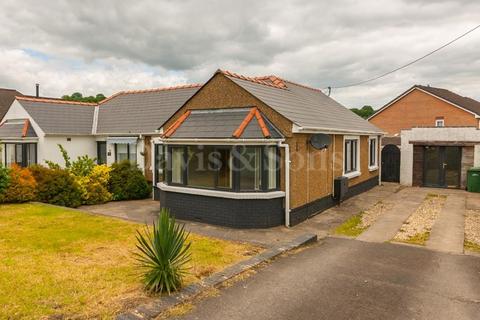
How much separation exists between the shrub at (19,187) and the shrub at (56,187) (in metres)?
0.27

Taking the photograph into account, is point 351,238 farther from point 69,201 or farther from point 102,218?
point 69,201

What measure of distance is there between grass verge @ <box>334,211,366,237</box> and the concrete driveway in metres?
2.04

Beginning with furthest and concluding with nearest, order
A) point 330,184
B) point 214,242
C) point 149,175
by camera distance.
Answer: point 149,175 → point 330,184 → point 214,242

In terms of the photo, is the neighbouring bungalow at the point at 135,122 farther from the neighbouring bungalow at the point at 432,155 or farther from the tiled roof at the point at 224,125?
the neighbouring bungalow at the point at 432,155

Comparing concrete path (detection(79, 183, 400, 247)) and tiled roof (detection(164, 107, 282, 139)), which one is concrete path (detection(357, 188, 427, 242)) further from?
tiled roof (detection(164, 107, 282, 139))

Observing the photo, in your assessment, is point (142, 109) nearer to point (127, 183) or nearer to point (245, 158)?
point (127, 183)

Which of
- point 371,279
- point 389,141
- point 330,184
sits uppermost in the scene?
point 389,141

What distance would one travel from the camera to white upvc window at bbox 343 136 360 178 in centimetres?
1723

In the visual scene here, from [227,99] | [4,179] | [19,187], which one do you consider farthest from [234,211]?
[4,179]

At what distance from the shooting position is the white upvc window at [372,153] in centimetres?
2139

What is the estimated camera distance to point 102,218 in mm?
12828

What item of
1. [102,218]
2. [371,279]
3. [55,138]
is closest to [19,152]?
[55,138]

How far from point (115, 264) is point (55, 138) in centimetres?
1482

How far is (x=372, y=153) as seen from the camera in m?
22.2
